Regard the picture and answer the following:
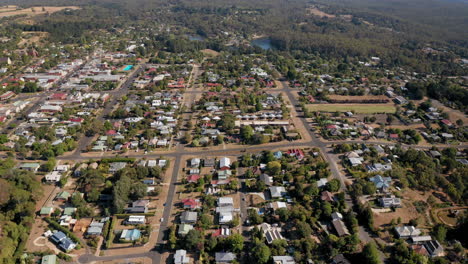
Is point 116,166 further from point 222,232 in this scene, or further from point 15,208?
point 222,232

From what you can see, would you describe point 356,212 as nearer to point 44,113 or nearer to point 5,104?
point 44,113

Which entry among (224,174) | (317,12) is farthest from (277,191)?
(317,12)

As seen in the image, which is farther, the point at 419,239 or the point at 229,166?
the point at 229,166

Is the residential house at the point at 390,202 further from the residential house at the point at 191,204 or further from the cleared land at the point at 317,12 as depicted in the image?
the cleared land at the point at 317,12

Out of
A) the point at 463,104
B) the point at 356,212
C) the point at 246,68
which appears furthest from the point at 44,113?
the point at 463,104

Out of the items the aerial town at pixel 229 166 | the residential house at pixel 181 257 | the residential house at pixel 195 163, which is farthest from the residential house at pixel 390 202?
the residential house at pixel 195 163

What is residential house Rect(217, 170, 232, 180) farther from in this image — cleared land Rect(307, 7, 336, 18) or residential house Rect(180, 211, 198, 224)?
cleared land Rect(307, 7, 336, 18)
